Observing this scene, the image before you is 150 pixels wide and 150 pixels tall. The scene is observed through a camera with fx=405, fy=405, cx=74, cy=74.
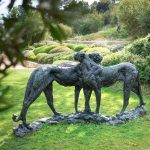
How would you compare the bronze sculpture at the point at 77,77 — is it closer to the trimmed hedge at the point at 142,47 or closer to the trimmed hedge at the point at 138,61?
the trimmed hedge at the point at 138,61

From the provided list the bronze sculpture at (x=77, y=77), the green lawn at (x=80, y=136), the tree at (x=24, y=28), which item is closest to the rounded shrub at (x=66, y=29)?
the tree at (x=24, y=28)

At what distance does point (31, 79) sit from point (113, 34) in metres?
37.2

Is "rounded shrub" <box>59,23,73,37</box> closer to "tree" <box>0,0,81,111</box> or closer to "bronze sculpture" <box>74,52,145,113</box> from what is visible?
"tree" <box>0,0,81,111</box>

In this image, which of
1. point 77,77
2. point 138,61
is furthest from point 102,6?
point 77,77

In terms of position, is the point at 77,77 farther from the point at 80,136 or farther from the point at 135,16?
the point at 135,16

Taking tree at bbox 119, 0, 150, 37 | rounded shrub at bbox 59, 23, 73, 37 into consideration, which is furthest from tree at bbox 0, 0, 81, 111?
tree at bbox 119, 0, 150, 37

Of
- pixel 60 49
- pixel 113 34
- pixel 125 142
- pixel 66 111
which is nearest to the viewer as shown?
pixel 125 142

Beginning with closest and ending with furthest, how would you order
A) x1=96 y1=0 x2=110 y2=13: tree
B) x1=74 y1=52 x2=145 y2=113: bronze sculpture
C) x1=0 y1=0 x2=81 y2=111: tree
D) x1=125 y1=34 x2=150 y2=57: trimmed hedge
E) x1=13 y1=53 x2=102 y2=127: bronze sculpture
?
1. x1=0 y1=0 x2=81 y2=111: tree
2. x1=13 y1=53 x2=102 y2=127: bronze sculpture
3. x1=74 y1=52 x2=145 y2=113: bronze sculpture
4. x1=125 y1=34 x2=150 y2=57: trimmed hedge
5. x1=96 y1=0 x2=110 y2=13: tree

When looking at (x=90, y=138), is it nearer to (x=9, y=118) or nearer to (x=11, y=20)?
(x=9, y=118)

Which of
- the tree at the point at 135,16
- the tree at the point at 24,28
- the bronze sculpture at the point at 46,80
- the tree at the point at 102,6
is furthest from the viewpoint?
the tree at the point at 102,6

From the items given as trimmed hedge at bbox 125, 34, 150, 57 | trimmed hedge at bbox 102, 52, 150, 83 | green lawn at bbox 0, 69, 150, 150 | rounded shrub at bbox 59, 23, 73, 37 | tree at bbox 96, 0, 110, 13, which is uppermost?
rounded shrub at bbox 59, 23, 73, 37

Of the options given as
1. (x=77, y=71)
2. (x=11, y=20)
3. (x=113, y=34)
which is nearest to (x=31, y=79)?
(x=77, y=71)

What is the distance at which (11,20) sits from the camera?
7.35 ft

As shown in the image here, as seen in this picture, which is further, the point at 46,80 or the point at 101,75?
the point at 101,75
